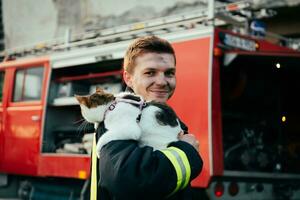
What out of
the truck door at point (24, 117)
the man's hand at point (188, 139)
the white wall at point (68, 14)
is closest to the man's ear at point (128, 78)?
the man's hand at point (188, 139)

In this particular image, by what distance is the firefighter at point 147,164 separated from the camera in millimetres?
1417

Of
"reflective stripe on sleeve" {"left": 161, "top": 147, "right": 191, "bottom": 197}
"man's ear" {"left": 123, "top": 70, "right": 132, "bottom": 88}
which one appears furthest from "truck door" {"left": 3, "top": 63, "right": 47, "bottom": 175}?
"reflective stripe on sleeve" {"left": 161, "top": 147, "right": 191, "bottom": 197}

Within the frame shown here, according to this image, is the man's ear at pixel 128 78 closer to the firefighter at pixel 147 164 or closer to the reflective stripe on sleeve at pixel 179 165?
the firefighter at pixel 147 164

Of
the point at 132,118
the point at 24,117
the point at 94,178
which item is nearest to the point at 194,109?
the point at 24,117

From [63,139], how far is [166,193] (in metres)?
4.74

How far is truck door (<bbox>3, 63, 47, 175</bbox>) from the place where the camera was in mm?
6021

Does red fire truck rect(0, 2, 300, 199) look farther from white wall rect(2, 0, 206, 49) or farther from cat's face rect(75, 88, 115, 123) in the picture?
white wall rect(2, 0, 206, 49)

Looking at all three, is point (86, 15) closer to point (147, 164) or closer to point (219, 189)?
point (219, 189)

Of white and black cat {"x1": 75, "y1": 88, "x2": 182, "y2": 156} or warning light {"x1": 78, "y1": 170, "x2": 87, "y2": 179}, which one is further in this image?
warning light {"x1": 78, "y1": 170, "x2": 87, "y2": 179}

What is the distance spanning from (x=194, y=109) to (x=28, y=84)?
2612 millimetres

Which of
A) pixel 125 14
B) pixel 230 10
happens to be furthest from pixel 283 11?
pixel 230 10

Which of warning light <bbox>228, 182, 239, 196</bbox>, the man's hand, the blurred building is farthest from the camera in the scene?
the blurred building

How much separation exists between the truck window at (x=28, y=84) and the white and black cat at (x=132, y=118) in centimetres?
459

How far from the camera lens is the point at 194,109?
445 cm
